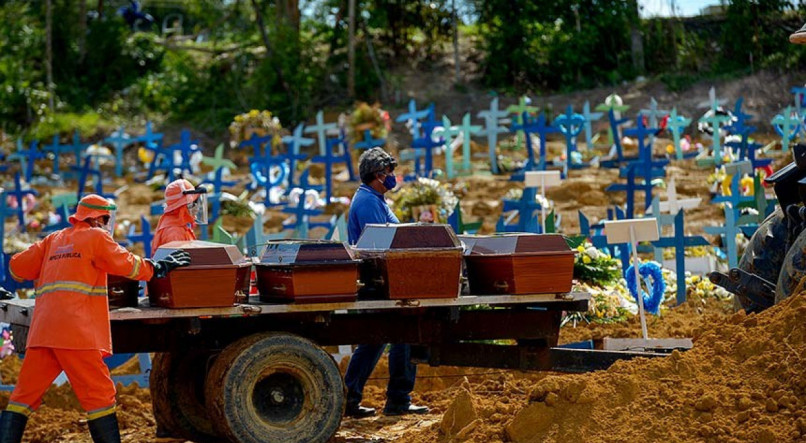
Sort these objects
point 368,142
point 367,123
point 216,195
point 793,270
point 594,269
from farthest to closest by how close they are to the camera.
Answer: point 367,123
point 368,142
point 216,195
point 594,269
point 793,270

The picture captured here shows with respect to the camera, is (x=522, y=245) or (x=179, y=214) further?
(x=179, y=214)

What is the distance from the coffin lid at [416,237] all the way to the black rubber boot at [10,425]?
6.93ft

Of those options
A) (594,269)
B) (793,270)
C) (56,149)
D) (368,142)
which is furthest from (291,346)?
(56,149)

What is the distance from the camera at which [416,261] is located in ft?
24.0

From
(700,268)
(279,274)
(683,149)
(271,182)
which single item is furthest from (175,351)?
(683,149)

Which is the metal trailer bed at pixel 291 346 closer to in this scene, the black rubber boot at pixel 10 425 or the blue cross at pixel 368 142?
the black rubber boot at pixel 10 425

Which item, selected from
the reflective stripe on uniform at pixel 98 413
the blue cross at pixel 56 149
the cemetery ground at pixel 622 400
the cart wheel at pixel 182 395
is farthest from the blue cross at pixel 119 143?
the reflective stripe on uniform at pixel 98 413

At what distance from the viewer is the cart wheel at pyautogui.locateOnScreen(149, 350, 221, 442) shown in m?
8.08

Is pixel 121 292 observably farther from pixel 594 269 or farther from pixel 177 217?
pixel 594 269

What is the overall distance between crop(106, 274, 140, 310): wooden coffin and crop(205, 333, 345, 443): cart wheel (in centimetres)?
58

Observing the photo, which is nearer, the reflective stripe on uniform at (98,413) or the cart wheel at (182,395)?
the reflective stripe on uniform at (98,413)

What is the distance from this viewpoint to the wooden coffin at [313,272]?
723cm

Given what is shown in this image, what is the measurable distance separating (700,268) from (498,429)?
6.88 m

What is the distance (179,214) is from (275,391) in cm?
154
